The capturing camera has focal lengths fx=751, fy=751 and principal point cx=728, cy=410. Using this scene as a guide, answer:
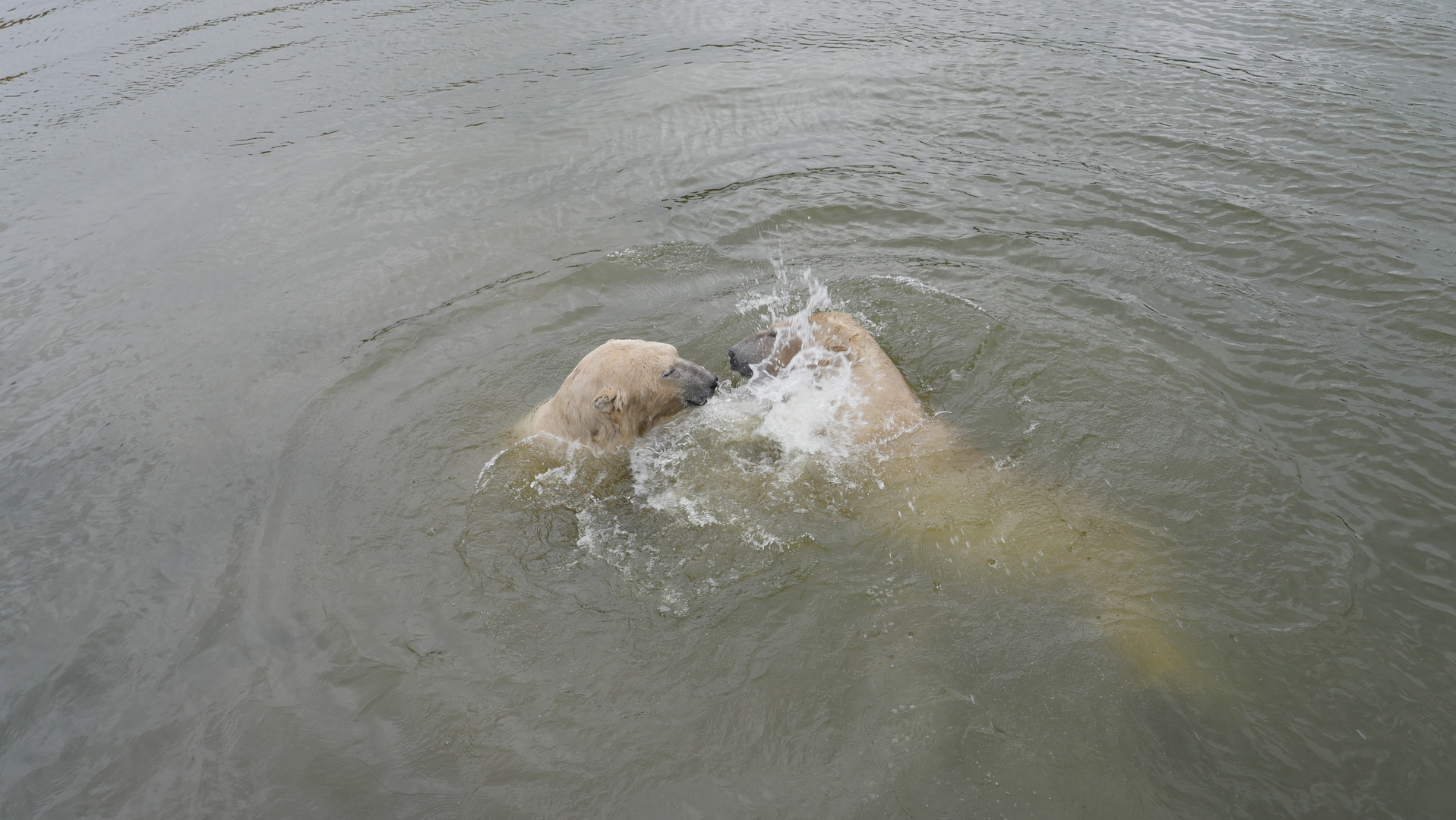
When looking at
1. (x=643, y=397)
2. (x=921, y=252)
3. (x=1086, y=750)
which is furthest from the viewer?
(x=921, y=252)

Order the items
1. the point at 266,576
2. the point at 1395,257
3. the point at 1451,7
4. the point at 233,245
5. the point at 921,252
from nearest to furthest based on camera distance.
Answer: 1. the point at 266,576
2. the point at 1395,257
3. the point at 921,252
4. the point at 233,245
5. the point at 1451,7

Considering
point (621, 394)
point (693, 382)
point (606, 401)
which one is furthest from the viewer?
point (693, 382)

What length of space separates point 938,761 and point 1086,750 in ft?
2.45

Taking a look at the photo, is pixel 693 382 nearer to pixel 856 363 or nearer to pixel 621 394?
pixel 621 394

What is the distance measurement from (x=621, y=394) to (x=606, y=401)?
0.16 metres

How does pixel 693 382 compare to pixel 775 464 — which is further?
pixel 693 382

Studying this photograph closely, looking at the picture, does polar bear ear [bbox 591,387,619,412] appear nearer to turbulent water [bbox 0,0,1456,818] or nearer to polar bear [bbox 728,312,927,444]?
turbulent water [bbox 0,0,1456,818]

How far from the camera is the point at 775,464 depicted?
18.5ft

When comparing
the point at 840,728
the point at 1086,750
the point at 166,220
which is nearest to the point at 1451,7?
the point at 1086,750

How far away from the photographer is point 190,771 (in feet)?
13.6

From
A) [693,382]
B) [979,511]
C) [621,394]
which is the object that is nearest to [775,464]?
[693,382]

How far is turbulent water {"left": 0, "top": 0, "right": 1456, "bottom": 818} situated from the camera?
3.98 metres

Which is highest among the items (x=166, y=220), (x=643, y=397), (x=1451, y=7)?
(x=1451, y=7)

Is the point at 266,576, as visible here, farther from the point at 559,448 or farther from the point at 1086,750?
the point at 1086,750
